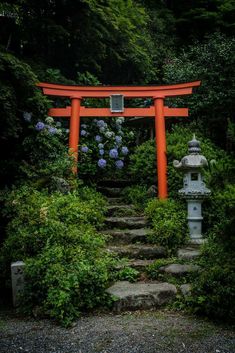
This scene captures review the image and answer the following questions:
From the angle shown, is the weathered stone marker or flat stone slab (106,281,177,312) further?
the weathered stone marker

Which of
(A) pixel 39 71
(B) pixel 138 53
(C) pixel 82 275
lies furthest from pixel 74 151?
(B) pixel 138 53

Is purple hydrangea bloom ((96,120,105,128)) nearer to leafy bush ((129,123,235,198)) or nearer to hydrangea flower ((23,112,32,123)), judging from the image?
leafy bush ((129,123,235,198))

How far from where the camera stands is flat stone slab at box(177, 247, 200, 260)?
601 centimetres

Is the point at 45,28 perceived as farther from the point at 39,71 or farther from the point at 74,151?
the point at 74,151

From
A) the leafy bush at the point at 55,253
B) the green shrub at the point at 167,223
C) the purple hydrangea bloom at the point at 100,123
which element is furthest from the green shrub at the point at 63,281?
the purple hydrangea bloom at the point at 100,123

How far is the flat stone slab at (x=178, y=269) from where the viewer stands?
5.59 m

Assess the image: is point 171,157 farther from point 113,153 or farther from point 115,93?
point 115,93

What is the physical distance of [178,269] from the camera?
5652 mm

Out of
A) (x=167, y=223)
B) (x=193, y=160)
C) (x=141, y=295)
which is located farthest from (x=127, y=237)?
(x=141, y=295)

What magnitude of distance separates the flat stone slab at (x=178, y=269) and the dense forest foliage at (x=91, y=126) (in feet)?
0.76

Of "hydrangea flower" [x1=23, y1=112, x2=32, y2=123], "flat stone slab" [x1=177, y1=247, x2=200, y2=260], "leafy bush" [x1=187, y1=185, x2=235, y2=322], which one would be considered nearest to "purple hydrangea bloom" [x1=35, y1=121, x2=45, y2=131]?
"hydrangea flower" [x1=23, y1=112, x2=32, y2=123]

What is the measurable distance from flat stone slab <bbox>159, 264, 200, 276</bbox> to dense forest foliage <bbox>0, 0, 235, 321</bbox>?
231 millimetres

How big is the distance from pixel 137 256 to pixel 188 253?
0.79m

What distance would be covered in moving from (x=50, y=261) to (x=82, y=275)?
44 centimetres
